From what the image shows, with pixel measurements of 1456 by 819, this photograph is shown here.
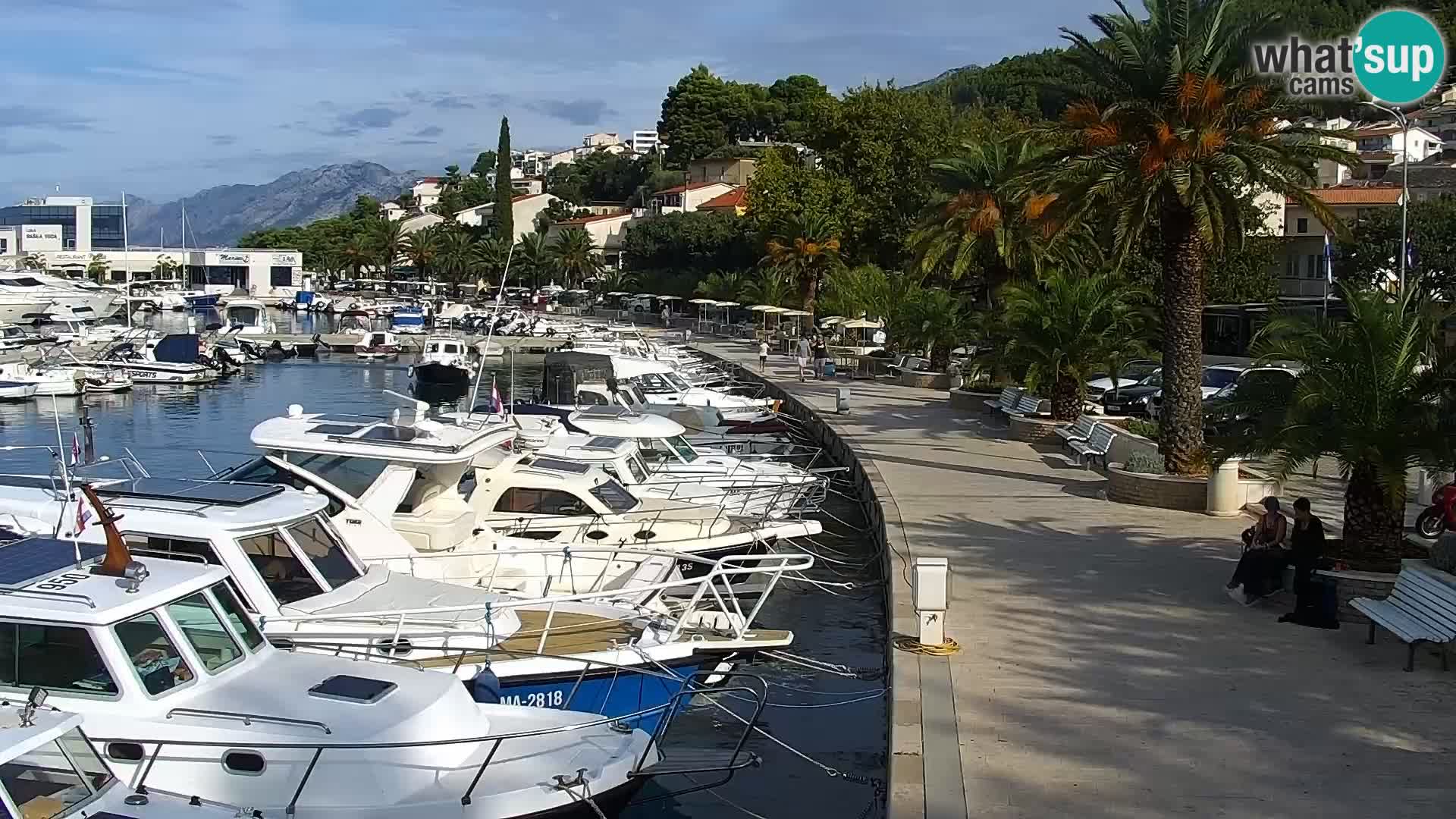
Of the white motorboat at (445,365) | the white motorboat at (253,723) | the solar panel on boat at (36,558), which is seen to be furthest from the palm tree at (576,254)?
the white motorboat at (253,723)

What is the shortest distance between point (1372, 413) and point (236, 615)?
36.7 ft

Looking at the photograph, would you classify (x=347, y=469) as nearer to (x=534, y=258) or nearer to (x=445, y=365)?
(x=445, y=365)

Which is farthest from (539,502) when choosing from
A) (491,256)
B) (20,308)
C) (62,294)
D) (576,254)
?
(491,256)

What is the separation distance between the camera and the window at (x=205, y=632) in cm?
1062

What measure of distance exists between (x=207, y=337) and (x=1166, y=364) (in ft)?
199

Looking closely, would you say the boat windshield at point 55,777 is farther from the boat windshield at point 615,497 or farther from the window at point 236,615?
the boat windshield at point 615,497

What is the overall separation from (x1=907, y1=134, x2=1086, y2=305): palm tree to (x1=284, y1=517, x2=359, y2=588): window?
2573cm

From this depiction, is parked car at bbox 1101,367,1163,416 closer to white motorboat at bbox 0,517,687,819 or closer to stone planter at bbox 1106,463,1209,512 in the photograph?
stone planter at bbox 1106,463,1209,512

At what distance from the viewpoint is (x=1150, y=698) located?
1205 cm

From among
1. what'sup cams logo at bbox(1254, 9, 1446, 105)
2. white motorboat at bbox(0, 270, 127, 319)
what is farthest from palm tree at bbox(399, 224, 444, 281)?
what'sup cams logo at bbox(1254, 9, 1446, 105)

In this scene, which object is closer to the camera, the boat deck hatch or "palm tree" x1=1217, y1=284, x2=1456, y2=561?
the boat deck hatch

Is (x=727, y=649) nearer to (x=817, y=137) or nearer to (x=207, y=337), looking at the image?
(x=817, y=137)

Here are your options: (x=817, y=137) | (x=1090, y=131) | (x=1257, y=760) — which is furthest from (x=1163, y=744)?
(x=817, y=137)

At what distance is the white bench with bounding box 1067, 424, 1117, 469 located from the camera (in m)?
26.0
